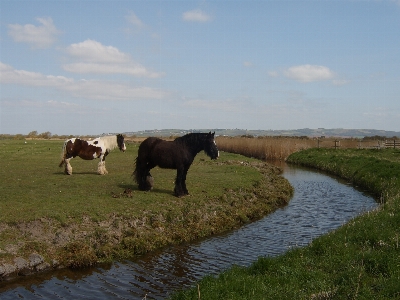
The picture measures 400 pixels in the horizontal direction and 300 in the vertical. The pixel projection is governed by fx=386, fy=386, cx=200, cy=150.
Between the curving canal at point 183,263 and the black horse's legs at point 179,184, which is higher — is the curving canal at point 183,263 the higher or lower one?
the lower one

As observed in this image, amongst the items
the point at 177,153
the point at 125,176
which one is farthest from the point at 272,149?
the point at 177,153

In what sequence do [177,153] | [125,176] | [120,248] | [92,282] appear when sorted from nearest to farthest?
[92,282]
[120,248]
[177,153]
[125,176]

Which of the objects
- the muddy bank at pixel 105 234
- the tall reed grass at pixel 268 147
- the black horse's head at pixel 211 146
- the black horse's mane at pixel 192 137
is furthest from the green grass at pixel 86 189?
the tall reed grass at pixel 268 147

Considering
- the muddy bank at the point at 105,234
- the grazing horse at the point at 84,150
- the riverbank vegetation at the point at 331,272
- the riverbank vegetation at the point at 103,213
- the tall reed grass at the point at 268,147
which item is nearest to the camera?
the riverbank vegetation at the point at 331,272

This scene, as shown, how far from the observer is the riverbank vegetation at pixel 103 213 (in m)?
11.3

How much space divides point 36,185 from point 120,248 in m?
7.28

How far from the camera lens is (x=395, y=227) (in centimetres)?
1122

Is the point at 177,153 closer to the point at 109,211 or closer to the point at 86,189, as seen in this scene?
the point at 109,211

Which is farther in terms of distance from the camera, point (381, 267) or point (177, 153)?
point (177, 153)

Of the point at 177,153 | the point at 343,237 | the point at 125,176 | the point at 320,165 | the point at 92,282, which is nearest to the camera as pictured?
the point at 92,282

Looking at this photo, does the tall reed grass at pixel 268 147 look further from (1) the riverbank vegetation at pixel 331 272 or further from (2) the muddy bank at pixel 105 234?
(1) the riverbank vegetation at pixel 331 272

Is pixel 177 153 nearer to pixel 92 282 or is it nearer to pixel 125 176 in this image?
pixel 125 176

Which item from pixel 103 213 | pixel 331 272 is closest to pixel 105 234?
pixel 103 213

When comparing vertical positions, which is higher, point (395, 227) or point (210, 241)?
point (395, 227)
